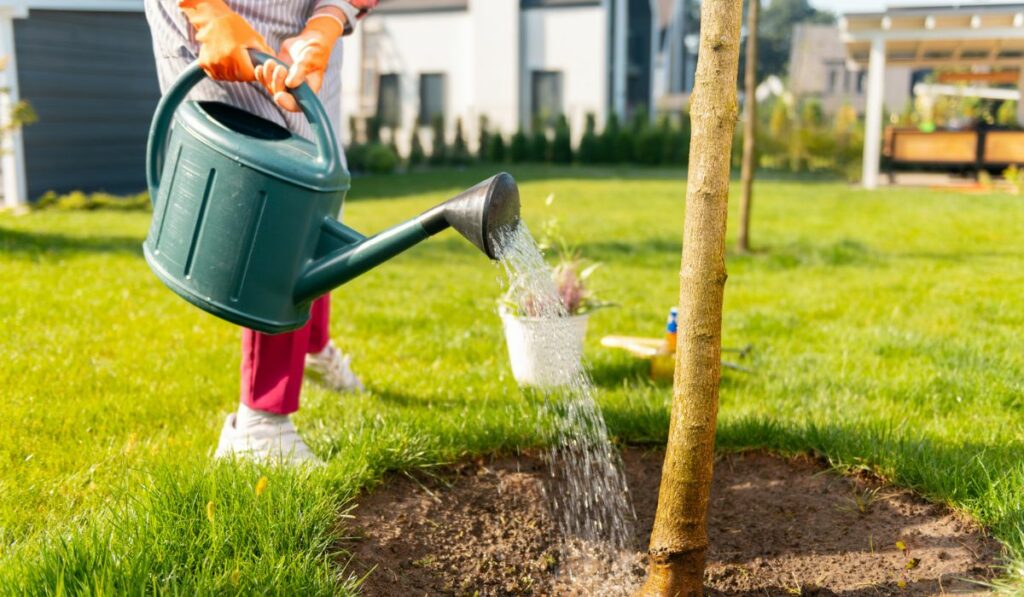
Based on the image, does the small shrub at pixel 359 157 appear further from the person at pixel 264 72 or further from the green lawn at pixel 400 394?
the person at pixel 264 72

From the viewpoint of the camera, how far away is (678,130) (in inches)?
703

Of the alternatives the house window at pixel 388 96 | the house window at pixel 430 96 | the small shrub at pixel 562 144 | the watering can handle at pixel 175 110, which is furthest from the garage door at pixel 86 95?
the watering can handle at pixel 175 110

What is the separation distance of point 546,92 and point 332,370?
53.9 ft

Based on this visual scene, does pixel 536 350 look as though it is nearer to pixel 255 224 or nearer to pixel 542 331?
pixel 542 331

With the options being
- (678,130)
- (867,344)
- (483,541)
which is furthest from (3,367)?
(678,130)

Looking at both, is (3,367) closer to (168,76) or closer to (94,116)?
(168,76)

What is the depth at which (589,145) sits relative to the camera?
1778 centimetres

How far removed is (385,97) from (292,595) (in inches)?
735

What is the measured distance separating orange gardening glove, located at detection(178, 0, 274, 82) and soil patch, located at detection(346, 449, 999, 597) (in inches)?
37.3

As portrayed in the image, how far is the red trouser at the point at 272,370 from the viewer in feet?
7.63

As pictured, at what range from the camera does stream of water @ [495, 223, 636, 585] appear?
1.87m

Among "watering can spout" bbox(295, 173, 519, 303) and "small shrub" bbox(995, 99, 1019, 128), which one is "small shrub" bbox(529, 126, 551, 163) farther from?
"watering can spout" bbox(295, 173, 519, 303)

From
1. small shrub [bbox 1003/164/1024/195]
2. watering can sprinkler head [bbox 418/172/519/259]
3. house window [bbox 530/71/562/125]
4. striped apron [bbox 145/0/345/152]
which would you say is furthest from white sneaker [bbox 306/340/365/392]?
house window [bbox 530/71/562/125]

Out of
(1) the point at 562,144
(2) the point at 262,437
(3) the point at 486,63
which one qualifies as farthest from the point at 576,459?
(3) the point at 486,63
